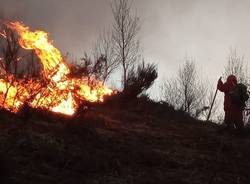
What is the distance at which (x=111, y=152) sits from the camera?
11227 mm

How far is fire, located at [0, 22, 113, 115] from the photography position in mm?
11266

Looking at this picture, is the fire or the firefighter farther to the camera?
the firefighter

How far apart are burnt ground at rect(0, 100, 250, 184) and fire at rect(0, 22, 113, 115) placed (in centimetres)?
42

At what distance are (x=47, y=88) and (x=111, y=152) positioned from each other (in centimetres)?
204

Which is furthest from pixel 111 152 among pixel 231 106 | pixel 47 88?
pixel 231 106

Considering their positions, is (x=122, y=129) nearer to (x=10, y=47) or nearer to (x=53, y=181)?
(x=10, y=47)

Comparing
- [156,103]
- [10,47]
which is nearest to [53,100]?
[10,47]

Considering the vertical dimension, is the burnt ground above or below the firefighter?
below

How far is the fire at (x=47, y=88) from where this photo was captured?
11266 millimetres

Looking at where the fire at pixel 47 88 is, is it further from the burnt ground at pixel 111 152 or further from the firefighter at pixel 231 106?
the firefighter at pixel 231 106

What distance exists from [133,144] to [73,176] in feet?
10.9

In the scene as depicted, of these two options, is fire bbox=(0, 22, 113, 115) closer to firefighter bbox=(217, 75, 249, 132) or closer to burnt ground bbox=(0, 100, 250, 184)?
burnt ground bbox=(0, 100, 250, 184)

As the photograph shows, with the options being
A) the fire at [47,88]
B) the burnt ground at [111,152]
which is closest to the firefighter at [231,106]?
the burnt ground at [111,152]

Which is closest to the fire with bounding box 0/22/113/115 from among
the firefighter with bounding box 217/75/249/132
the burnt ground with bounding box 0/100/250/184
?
the burnt ground with bounding box 0/100/250/184
